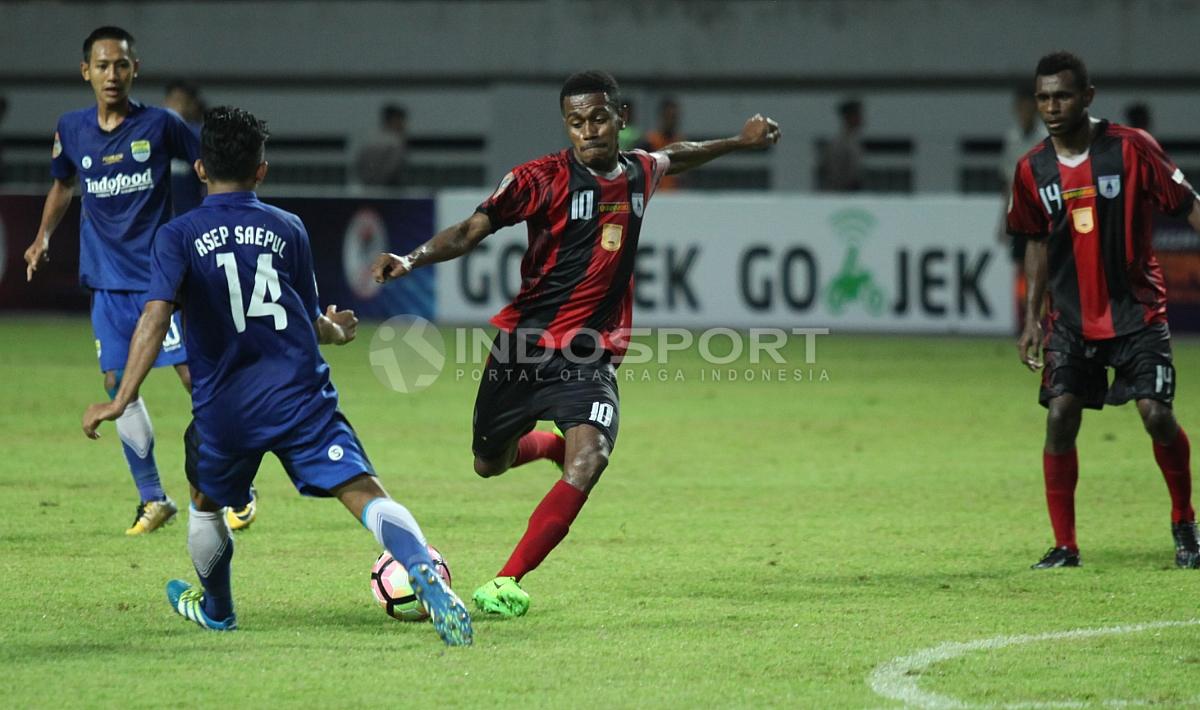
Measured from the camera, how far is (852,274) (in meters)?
18.1

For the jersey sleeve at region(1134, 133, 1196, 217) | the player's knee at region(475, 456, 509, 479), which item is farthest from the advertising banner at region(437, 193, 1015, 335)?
the player's knee at region(475, 456, 509, 479)

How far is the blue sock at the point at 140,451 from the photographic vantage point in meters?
8.27

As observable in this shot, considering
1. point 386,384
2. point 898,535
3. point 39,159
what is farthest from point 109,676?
point 39,159

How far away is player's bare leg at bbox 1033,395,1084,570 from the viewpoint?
293 inches

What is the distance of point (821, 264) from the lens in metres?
18.2

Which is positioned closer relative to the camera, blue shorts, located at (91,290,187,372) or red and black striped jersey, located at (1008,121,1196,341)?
red and black striped jersey, located at (1008,121,1196,341)

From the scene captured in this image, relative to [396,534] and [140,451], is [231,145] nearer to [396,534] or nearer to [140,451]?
[396,534]

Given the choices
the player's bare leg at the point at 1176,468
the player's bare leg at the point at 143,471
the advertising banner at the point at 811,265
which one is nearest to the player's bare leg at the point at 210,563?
the player's bare leg at the point at 143,471

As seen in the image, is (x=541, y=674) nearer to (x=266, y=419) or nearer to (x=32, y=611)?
(x=266, y=419)

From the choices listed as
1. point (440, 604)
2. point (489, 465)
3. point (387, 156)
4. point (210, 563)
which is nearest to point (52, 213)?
point (489, 465)

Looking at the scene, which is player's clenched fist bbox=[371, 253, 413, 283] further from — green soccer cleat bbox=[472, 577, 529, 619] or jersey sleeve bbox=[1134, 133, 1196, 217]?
jersey sleeve bbox=[1134, 133, 1196, 217]

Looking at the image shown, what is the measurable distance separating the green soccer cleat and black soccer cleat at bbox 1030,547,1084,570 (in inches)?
90.0

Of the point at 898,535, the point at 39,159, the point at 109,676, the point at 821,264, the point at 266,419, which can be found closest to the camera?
the point at 109,676

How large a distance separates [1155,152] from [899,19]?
17960mm
